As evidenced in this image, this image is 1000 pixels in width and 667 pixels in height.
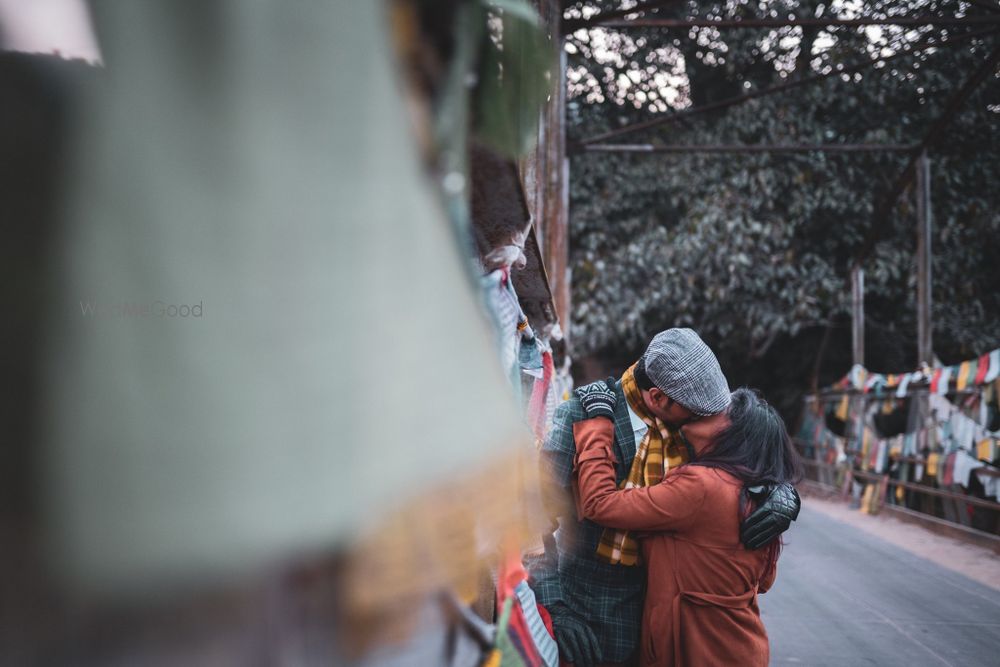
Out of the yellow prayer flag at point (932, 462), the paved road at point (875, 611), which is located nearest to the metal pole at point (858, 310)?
the yellow prayer flag at point (932, 462)

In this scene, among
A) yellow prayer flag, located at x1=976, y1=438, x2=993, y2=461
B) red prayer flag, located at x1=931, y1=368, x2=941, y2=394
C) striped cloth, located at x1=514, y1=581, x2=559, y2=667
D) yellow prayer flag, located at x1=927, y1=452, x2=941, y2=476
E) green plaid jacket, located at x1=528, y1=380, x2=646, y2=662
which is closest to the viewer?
striped cloth, located at x1=514, y1=581, x2=559, y2=667

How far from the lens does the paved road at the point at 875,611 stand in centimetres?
459

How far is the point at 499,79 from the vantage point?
1072 mm

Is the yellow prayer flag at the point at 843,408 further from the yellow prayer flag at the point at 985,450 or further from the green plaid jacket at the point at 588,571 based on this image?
the green plaid jacket at the point at 588,571

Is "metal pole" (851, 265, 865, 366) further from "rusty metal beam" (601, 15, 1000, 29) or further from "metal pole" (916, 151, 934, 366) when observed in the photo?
"rusty metal beam" (601, 15, 1000, 29)

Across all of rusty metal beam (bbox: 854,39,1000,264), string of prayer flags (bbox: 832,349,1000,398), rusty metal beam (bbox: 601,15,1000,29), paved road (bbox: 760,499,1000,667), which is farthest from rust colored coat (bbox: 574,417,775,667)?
rusty metal beam (bbox: 854,39,1000,264)

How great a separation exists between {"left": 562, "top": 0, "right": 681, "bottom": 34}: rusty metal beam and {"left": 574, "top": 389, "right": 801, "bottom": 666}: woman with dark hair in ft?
15.5

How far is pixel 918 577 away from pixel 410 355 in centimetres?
707

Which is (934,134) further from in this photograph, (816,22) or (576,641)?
(576,641)

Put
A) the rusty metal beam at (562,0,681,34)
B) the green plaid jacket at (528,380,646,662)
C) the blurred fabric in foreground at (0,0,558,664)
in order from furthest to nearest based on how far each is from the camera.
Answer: the rusty metal beam at (562,0,681,34) → the green plaid jacket at (528,380,646,662) → the blurred fabric in foreground at (0,0,558,664)

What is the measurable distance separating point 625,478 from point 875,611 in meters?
4.26

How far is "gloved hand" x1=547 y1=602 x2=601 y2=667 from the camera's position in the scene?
2.16m

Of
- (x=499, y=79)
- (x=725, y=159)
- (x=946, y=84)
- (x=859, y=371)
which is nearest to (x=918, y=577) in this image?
(x=859, y=371)

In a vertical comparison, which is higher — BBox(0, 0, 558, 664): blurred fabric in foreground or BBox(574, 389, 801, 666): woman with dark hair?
BBox(0, 0, 558, 664): blurred fabric in foreground
